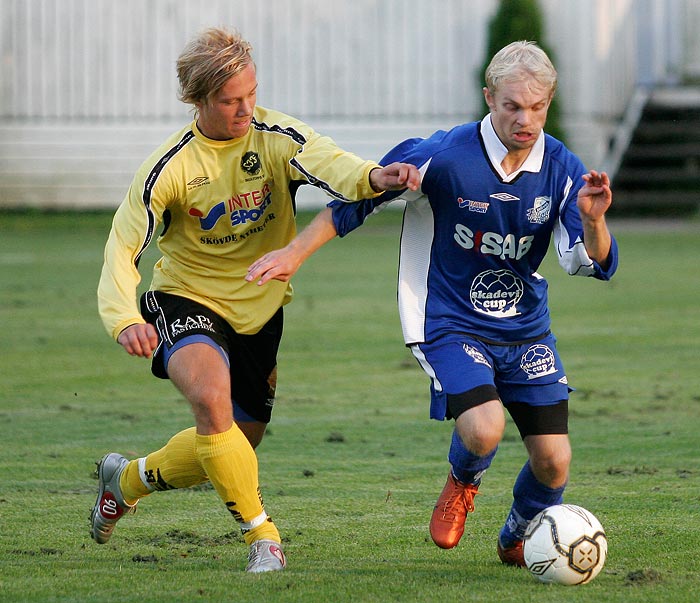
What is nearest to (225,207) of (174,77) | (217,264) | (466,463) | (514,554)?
(217,264)

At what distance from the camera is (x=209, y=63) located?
15.1ft

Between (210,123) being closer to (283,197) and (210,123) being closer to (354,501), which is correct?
(283,197)

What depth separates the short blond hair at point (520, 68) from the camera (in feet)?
14.8

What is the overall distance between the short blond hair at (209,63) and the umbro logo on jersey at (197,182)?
283mm

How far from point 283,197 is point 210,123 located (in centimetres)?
41

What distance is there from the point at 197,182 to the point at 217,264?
13.8 inches

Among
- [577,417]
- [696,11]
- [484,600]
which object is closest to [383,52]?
[696,11]

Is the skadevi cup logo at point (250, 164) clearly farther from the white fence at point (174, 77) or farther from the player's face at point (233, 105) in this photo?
the white fence at point (174, 77)

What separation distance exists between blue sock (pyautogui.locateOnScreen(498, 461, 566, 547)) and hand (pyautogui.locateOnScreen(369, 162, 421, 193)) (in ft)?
3.74

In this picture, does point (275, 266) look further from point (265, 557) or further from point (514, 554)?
point (514, 554)

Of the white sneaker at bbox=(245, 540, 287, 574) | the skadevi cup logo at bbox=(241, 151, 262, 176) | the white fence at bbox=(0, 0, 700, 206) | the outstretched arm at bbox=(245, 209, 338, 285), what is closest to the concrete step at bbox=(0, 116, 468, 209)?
the white fence at bbox=(0, 0, 700, 206)

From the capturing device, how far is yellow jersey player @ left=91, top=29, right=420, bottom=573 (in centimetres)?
454

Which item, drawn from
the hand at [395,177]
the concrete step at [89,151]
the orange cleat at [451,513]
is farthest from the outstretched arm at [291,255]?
the concrete step at [89,151]

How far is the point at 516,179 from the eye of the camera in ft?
15.4
